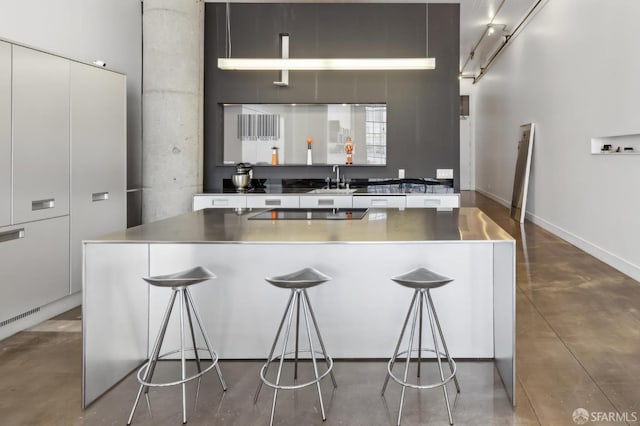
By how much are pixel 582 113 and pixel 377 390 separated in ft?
17.9

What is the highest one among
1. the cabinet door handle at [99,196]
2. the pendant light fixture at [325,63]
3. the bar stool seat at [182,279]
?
the pendant light fixture at [325,63]

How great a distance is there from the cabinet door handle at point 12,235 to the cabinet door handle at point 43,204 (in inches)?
8.5

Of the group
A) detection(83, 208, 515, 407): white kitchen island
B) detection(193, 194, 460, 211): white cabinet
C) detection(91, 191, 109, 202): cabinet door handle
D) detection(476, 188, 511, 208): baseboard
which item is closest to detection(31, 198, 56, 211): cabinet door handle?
detection(91, 191, 109, 202): cabinet door handle

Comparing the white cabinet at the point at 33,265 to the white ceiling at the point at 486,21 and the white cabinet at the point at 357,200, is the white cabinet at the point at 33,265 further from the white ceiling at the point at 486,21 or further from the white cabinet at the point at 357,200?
the white ceiling at the point at 486,21

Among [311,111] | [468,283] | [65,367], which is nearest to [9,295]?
[65,367]

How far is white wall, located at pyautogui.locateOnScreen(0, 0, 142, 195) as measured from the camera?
4199 millimetres

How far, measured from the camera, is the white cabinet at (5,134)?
3.45 metres

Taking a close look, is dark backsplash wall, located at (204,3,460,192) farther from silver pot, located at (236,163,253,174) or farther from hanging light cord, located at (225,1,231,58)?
silver pot, located at (236,163,253,174)

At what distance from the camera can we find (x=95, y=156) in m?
4.52

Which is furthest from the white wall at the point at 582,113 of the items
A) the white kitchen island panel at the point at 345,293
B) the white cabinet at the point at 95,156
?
the white cabinet at the point at 95,156

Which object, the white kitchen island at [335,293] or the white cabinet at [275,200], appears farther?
the white cabinet at [275,200]

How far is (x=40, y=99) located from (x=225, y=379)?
2711 millimetres

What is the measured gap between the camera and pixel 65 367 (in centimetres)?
302

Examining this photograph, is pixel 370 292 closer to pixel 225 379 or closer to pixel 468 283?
pixel 468 283
